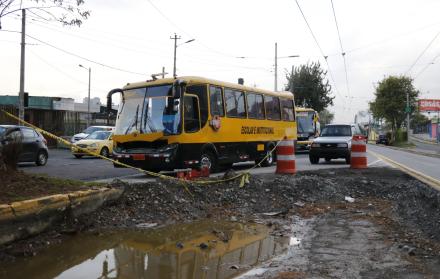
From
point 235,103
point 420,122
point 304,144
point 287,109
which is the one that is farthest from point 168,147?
point 420,122

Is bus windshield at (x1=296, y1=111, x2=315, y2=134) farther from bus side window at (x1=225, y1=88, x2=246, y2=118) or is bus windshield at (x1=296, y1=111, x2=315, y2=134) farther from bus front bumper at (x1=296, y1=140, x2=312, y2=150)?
bus side window at (x1=225, y1=88, x2=246, y2=118)

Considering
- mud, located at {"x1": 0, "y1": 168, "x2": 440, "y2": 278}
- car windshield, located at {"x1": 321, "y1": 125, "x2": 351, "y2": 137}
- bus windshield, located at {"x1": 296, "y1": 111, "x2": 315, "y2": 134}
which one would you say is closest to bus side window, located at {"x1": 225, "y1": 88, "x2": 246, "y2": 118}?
mud, located at {"x1": 0, "y1": 168, "x2": 440, "y2": 278}

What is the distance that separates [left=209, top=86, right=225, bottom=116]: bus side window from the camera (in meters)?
15.2

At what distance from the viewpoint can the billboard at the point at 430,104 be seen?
88688 millimetres

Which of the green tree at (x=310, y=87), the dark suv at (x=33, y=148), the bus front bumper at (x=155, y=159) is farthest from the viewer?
the green tree at (x=310, y=87)

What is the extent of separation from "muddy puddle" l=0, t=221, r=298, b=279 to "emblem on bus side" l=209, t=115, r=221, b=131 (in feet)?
25.6

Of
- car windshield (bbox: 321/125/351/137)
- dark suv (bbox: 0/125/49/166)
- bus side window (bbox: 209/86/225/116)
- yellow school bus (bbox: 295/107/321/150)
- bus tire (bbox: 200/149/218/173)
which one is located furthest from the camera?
yellow school bus (bbox: 295/107/321/150)

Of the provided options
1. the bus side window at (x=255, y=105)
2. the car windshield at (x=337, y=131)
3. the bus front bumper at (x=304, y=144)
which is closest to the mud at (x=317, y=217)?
the bus side window at (x=255, y=105)

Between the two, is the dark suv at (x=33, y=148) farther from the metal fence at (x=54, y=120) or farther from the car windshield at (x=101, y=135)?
the metal fence at (x=54, y=120)

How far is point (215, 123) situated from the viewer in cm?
1512

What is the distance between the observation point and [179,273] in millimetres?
5121

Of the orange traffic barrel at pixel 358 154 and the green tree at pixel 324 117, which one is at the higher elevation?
the green tree at pixel 324 117

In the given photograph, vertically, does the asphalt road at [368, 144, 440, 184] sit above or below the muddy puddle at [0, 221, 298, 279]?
above

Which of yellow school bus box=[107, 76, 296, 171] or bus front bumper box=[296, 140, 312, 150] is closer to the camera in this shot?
yellow school bus box=[107, 76, 296, 171]
